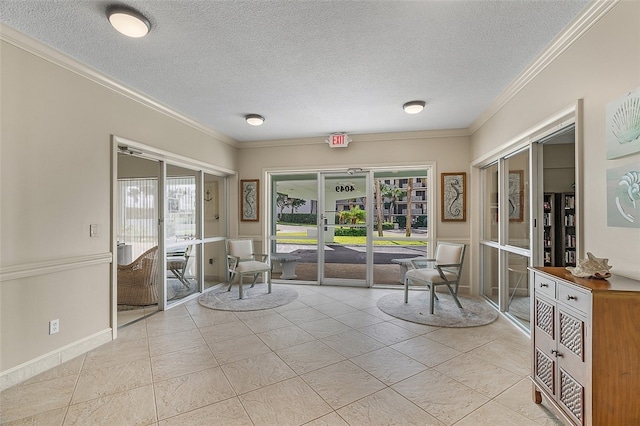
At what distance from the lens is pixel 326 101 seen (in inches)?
139

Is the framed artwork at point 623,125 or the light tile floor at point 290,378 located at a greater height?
the framed artwork at point 623,125

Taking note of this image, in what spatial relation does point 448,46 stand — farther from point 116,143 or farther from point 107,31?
point 116,143

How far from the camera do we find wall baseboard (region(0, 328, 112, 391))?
2.13 metres

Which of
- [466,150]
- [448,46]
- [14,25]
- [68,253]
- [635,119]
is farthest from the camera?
[466,150]

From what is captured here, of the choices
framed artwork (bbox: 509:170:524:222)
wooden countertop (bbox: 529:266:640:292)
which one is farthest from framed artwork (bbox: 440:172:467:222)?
wooden countertop (bbox: 529:266:640:292)

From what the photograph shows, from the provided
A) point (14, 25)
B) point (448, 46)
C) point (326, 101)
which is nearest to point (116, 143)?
point (14, 25)

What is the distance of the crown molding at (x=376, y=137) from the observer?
185 inches

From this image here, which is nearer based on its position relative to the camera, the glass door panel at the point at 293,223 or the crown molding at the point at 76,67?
the crown molding at the point at 76,67

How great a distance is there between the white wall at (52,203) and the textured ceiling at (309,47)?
0.35m

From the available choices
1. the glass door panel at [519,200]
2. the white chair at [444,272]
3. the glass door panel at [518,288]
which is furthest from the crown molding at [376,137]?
the glass door panel at [518,288]

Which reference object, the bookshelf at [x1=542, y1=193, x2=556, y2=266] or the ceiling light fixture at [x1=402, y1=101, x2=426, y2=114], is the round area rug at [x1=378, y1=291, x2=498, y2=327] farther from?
the ceiling light fixture at [x1=402, y1=101, x2=426, y2=114]

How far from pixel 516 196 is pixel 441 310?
169 cm

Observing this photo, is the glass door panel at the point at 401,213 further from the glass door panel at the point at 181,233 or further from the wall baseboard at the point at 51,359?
the wall baseboard at the point at 51,359

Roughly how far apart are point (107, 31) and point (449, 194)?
4633mm
